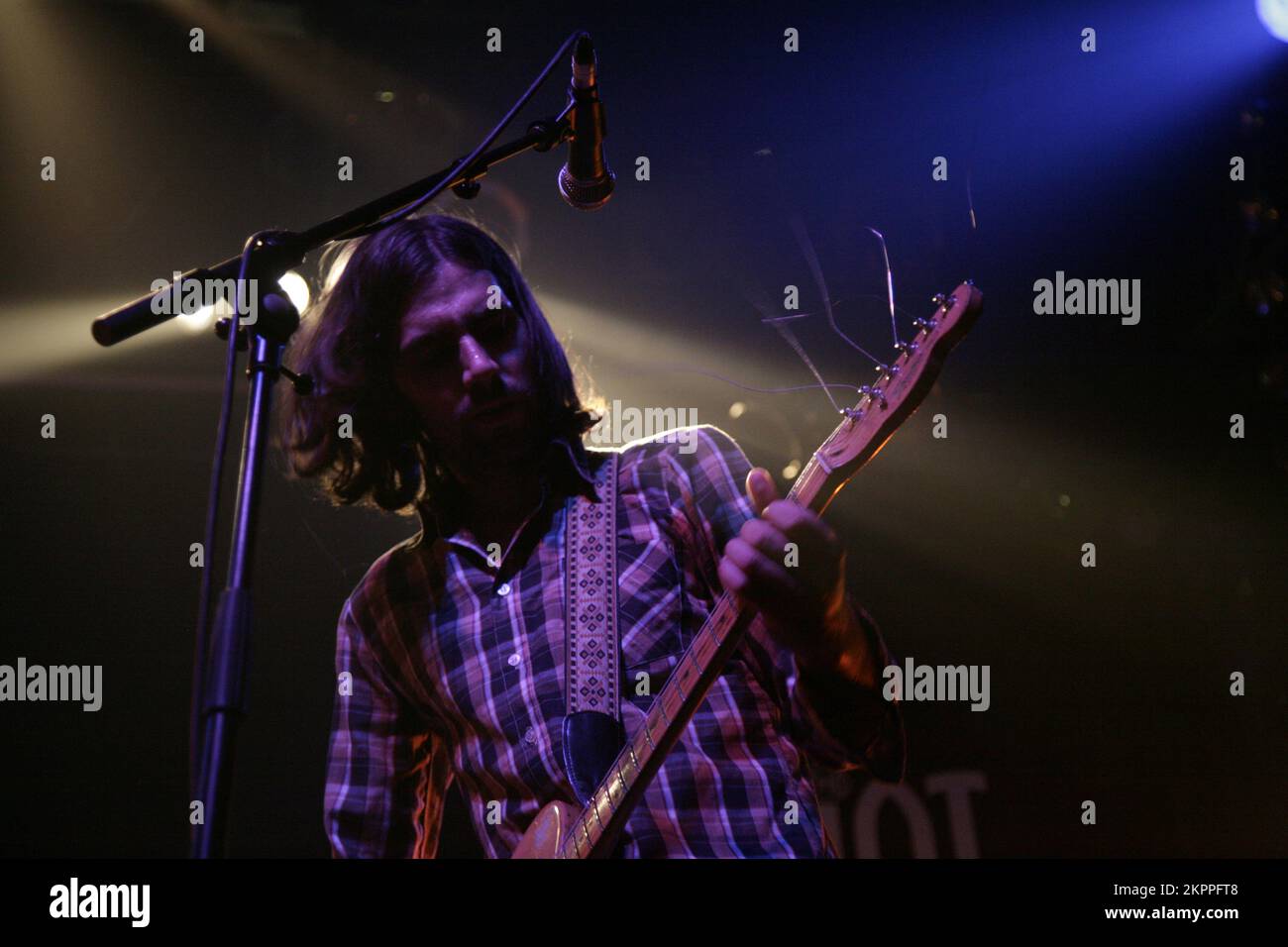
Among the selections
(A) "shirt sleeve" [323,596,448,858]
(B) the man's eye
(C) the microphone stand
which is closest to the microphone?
(C) the microphone stand

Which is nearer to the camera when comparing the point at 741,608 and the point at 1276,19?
the point at 741,608

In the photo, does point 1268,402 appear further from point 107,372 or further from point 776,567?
point 107,372

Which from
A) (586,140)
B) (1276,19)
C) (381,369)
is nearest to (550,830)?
(381,369)

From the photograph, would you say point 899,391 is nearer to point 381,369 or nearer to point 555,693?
point 555,693

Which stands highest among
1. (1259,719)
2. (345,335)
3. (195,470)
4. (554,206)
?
(554,206)

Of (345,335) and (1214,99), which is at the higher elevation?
(1214,99)

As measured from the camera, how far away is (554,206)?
2260 millimetres

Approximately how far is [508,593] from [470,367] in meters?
0.44

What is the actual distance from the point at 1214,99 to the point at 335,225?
205cm

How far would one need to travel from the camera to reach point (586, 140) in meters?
1.59

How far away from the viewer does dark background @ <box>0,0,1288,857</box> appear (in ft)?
7.20

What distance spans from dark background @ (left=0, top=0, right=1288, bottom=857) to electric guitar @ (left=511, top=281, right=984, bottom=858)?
2.13 ft

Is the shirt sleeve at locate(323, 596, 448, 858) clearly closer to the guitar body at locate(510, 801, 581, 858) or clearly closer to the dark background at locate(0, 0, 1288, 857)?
the dark background at locate(0, 0, 1288, 857)
